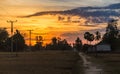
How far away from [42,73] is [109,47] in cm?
15648

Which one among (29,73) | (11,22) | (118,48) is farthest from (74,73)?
(118,48)

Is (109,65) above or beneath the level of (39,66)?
beneath

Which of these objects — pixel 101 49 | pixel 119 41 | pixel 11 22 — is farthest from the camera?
pixel 119 41

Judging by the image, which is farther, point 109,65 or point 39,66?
point 109,65

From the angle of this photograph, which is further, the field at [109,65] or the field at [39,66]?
the field at [39,66]

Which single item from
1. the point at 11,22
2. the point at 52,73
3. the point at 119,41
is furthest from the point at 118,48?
the point at 52,73

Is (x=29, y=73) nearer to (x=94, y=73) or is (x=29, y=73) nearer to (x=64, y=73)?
(x=64, y=73)

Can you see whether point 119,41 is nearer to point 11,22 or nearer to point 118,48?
point 118,48

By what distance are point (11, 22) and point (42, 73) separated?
383 feet

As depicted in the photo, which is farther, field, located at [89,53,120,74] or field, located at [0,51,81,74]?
field, located at [0,51,81,74]

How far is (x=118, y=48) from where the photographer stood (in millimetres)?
193000

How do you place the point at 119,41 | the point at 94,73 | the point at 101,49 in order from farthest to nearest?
the point at 119,41 → the point at 101,49 → the point at 94,73

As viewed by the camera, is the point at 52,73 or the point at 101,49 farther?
Result: the point at 101,49

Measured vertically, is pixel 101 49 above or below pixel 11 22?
below
